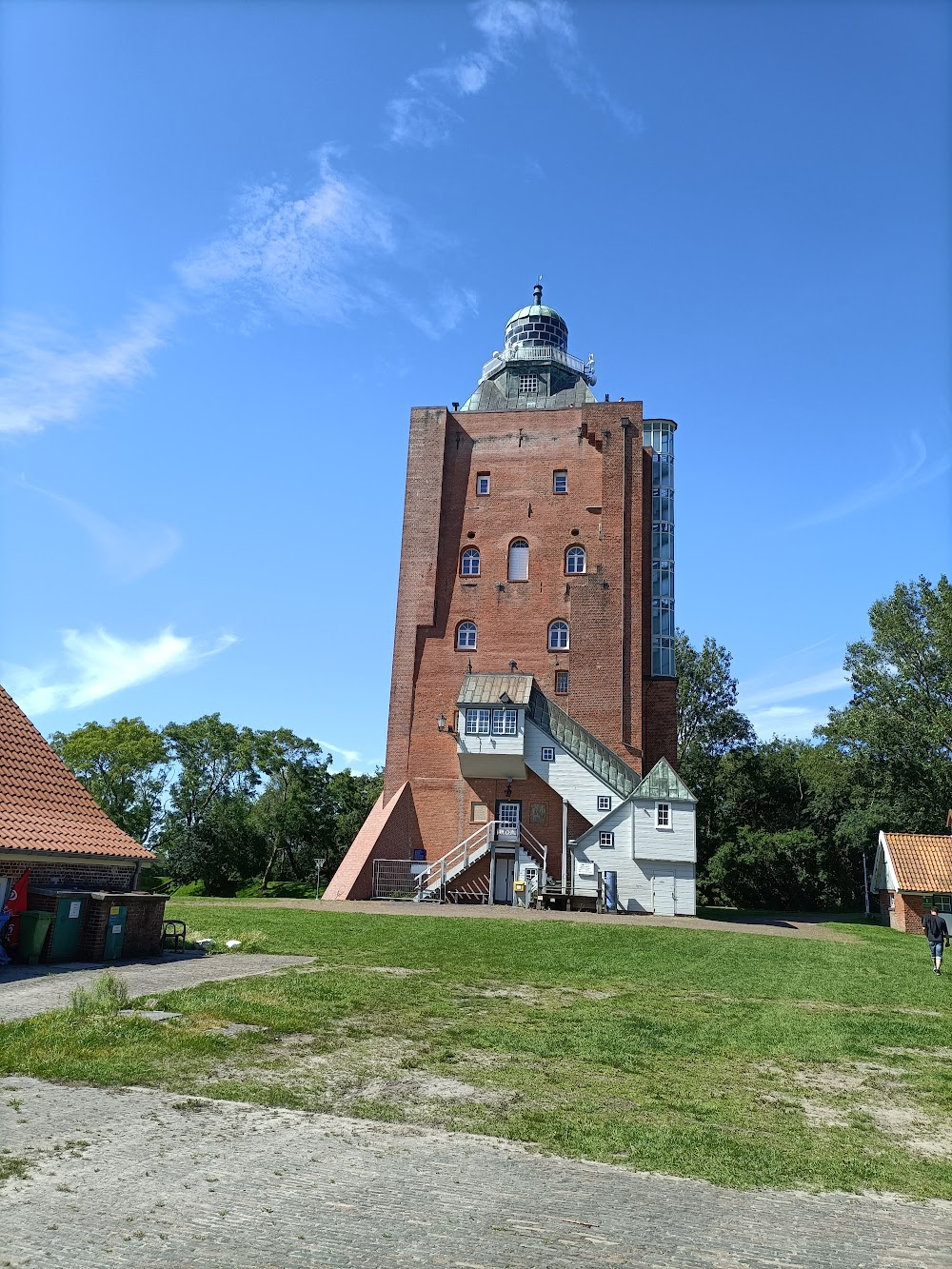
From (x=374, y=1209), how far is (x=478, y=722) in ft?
110

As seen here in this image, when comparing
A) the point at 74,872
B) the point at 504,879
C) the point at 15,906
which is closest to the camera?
the point at 15,906

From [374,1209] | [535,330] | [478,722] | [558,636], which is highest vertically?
[535,330]

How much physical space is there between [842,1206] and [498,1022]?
606 cm

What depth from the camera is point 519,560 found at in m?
45.3

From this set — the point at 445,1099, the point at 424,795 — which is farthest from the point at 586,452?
the point at 445,1099

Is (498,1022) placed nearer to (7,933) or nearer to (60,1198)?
(60,1198)

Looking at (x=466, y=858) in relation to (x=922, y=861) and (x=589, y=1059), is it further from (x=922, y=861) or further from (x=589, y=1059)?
(x=589, y=1059)

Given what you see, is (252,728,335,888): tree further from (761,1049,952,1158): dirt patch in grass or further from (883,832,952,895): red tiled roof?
(761,1049,952,1158): dirt patch in grass

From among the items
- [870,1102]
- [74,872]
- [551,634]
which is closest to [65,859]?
[74,872]

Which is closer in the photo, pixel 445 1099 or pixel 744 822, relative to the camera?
pixel 445 1099

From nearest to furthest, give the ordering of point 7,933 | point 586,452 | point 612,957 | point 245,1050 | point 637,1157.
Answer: point 637,1157, point 245,1050, point 7,933, point 612,957, point 586,452

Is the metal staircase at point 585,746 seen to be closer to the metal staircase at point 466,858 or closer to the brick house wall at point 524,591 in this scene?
the brick house wall at point 524,591

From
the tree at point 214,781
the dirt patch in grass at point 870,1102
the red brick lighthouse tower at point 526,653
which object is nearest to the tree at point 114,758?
the tree at point 214,781

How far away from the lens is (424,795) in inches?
1636
